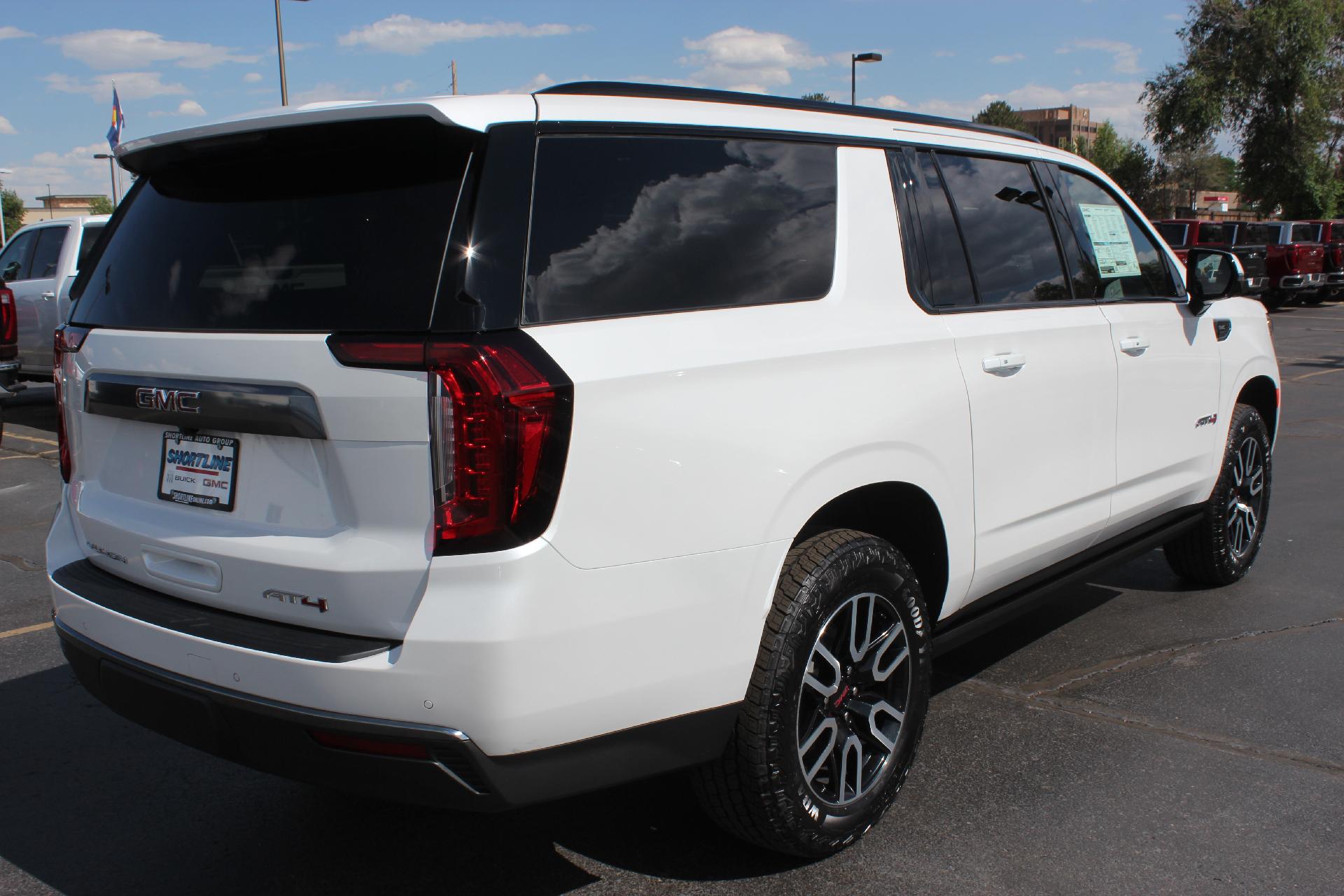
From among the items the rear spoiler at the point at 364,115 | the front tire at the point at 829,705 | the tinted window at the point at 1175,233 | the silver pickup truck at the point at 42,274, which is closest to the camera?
the rear spoiler at the point at 364,115

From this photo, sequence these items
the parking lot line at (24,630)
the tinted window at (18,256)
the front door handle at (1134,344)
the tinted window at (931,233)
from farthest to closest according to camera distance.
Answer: the tinted window at (18,256), the parking lot line at (24,630), the front door handle at (1134,344), the tinted window at (931,233)

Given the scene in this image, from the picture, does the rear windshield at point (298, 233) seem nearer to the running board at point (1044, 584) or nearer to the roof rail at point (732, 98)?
the roof rail at point (732, 98)

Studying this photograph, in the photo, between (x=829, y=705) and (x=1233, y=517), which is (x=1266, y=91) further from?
(x=829, y=705)

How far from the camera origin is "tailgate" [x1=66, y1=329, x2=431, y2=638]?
7.53 feet

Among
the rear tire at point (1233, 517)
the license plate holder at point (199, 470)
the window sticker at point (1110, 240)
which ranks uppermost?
the window sticker at point (1110, 240)

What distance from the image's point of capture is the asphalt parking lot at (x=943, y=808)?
117 inches

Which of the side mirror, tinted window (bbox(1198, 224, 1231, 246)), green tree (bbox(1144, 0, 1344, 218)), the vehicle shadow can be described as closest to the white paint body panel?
the vehicle shadow

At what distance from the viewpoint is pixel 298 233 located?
8.34 ft

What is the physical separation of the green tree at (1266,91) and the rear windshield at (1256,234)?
15.9 meters

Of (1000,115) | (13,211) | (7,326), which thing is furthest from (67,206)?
(7,326)

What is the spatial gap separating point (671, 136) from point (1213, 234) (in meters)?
27.1

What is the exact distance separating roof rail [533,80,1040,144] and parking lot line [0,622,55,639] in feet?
12.5

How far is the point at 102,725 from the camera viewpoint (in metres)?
4.03

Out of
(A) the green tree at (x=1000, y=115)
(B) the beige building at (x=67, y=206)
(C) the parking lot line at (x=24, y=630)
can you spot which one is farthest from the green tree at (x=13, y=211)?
(C) the parking lot line at (x=24, y=630)
